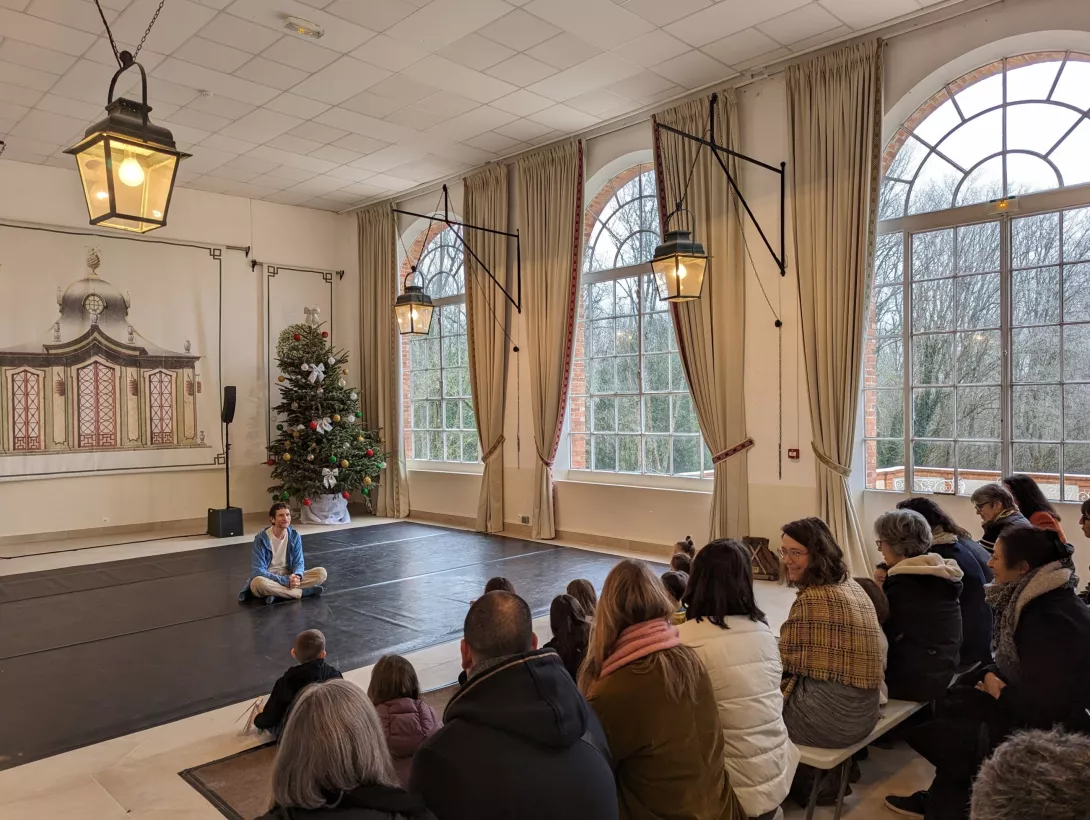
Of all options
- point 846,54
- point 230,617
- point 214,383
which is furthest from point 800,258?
point 214,383

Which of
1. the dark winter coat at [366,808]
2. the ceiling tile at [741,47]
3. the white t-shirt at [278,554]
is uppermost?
the ceiling tile at [741,47]

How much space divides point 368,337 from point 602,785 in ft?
32.5

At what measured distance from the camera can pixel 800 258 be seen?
646 cm

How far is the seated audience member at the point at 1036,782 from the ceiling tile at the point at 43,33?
22.9 ft

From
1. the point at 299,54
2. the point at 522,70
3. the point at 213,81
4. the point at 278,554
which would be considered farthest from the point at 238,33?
the point at 278,554

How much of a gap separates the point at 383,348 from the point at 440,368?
923 millimetres

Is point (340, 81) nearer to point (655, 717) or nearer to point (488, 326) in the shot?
point (488, 326)

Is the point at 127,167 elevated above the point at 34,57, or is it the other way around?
the point at 34,57

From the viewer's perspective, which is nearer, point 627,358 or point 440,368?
point 627,358

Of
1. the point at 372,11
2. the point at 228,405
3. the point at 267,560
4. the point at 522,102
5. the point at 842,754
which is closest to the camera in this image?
the point at 842,754

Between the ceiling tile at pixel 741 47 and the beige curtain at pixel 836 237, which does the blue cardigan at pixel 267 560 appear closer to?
the beige curtain at pixel 836 237

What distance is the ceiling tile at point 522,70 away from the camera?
6.44 m

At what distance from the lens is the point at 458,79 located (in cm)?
680

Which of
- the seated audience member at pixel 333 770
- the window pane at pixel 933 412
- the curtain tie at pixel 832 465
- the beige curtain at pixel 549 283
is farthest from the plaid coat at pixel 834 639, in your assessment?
the beige curtain at pixel 549 283
